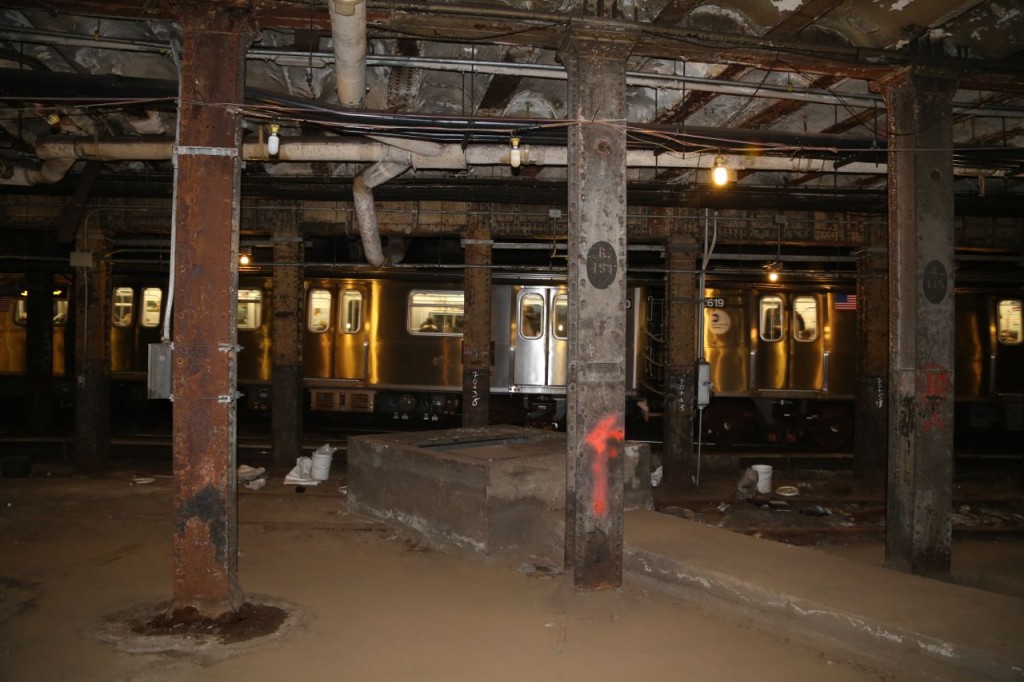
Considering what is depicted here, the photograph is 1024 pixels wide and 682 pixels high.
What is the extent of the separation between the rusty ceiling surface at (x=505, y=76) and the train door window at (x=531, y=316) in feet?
15.6

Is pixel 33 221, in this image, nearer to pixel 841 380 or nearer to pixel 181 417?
pixel 181 417

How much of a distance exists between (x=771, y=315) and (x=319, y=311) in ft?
27.8

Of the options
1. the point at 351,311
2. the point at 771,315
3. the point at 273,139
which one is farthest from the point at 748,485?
the point at 273,139

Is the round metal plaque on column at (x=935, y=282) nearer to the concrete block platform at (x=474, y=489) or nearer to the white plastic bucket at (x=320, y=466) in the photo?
the concrete block platform at (x=474, y=489)

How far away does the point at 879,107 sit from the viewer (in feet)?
24.0

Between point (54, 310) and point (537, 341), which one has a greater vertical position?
point (54, 310)

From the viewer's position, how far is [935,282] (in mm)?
6234

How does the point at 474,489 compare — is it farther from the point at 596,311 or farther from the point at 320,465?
the point at 320,465

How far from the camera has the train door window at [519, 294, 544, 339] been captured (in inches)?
495

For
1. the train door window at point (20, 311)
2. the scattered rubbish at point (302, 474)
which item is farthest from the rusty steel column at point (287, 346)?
the train door window at point (20, 311)

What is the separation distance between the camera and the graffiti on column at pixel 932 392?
6172 millimetres

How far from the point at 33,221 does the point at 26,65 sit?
4910 mm

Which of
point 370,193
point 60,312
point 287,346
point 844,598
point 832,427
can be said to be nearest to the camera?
point 844,598

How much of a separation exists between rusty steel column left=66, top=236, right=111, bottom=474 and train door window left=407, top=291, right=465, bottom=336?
491 cm
